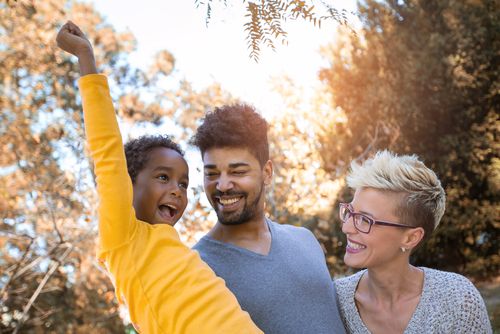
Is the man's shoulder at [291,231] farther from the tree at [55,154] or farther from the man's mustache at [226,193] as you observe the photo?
the tree at [55,154]

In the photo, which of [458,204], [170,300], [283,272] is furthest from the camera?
[458,204]

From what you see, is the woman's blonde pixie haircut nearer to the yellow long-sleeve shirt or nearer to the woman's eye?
the woman's eye

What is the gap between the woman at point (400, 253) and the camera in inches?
103

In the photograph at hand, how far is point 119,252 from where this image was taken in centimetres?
200

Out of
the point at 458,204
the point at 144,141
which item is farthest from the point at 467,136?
the point at 144,141

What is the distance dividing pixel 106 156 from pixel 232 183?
2.32 ft

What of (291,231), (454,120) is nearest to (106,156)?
(291,231)

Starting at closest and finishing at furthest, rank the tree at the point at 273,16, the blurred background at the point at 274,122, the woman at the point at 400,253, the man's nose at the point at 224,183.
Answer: the tree at the point at 273,16 → the man's nose at the point at 224,183 → the woman at the point at 400,253 → the blurred background at the point at 274,122

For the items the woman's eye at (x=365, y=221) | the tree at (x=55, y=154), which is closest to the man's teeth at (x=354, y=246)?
the woman's eye at (x=365, y=221)

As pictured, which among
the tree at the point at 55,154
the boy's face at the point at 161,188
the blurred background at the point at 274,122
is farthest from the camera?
the tree at the point at 55,154

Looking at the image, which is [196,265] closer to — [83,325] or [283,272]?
[283,272]

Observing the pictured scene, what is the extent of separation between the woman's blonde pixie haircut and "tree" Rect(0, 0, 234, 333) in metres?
5.56

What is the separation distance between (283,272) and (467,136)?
8759 mm

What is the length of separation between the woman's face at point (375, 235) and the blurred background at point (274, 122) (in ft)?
15.3
